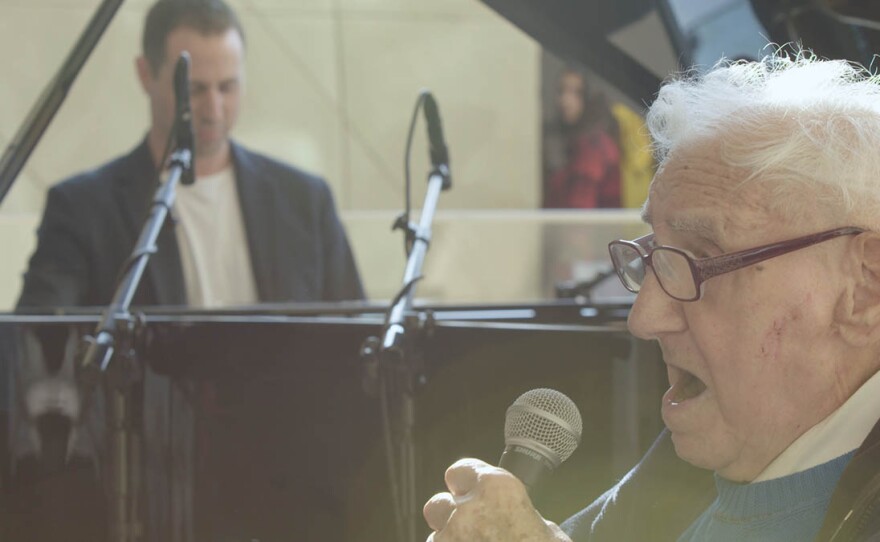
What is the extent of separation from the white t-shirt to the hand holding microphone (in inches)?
81.2

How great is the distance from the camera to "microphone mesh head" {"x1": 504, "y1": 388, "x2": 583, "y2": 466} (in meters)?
1.29

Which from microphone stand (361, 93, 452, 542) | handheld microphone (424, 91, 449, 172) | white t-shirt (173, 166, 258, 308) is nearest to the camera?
microphone stand (361, 93, 452, 542)

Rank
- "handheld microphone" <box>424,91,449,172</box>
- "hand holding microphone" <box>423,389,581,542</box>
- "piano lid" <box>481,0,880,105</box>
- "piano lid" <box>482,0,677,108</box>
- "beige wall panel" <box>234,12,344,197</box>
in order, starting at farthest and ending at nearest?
"beige wall panel" <box>234,12,344,197</box> → "piano lid" <box>482,0,677,108</box> → "piano lid" <box>481,0,880,105</box> → "handheld microphone" <box>424,91,449,172</box> → "hand holding microphone" <box>423,389,581,542</box>

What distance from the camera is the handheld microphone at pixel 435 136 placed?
8.21 ft

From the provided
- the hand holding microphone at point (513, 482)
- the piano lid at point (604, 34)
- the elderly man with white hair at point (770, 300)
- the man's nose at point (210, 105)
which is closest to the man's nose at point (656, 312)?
the elderly man with white hair at point (770, 300)

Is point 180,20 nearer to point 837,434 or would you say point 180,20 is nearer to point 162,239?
point 162,239

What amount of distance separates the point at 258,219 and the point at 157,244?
39 cm

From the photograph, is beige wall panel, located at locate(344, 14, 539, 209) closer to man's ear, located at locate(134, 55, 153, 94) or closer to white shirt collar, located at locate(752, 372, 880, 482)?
man's ear, located at locate(134, 55, 153, 94)

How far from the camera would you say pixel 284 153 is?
7.81 m

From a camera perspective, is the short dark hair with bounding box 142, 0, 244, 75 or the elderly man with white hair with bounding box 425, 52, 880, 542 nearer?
the elderly man with white hair with bounding box 425, 52, 880, 542

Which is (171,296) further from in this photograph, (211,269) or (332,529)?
(332,529)

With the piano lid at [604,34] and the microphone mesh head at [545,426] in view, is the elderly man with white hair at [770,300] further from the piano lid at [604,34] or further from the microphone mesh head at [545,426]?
the piano lid at [604,34]

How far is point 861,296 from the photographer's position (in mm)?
Answer: 1290

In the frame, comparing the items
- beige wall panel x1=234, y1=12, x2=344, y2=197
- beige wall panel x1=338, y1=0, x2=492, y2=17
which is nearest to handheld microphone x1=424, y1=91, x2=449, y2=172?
beige wall panel x1=234, y1=12, x2=344, y2=197
